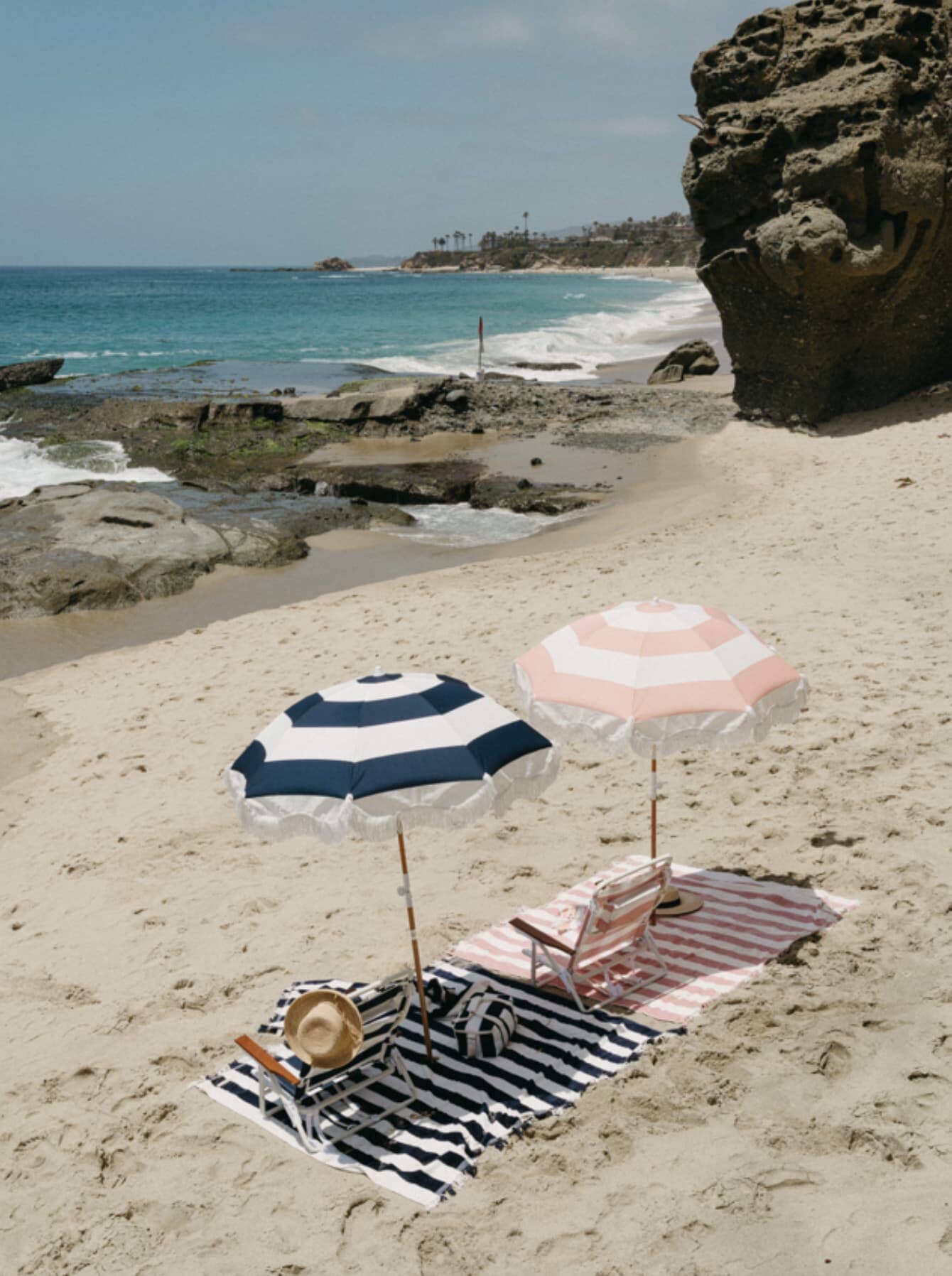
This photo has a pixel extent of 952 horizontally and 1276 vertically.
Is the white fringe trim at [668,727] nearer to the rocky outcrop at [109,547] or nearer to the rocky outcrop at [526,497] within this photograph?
the rocky outcrop at [109,547]

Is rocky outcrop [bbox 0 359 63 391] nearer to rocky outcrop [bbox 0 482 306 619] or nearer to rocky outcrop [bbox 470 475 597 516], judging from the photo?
rocky outcrop [bbox 0 482 306 619]

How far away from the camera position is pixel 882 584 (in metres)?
11.5

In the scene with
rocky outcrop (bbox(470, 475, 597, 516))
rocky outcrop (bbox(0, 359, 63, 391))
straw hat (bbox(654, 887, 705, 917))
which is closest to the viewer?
straw hat (bbox(654, 887, 705, 917))

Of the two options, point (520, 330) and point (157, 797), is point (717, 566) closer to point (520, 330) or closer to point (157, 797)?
point (157, 797)

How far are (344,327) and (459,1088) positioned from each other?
67.3m

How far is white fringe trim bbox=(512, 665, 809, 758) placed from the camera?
516 centimetres

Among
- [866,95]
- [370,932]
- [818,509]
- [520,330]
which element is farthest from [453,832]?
[520,330]

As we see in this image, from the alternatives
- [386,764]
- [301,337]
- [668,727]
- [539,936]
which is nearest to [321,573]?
[539,936]

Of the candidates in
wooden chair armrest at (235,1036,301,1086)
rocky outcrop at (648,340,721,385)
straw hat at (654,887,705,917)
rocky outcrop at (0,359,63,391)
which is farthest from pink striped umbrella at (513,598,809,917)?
rocky outcrop at (0,359,63,391)

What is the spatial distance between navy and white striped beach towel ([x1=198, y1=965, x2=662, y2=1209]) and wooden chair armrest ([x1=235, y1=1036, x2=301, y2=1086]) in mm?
244

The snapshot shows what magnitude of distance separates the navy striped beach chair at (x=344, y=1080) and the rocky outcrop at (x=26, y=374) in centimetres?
3665

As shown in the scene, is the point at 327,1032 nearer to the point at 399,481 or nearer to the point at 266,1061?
the point at 266,1061

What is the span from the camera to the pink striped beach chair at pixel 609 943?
17.3ft

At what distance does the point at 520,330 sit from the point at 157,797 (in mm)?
52507
